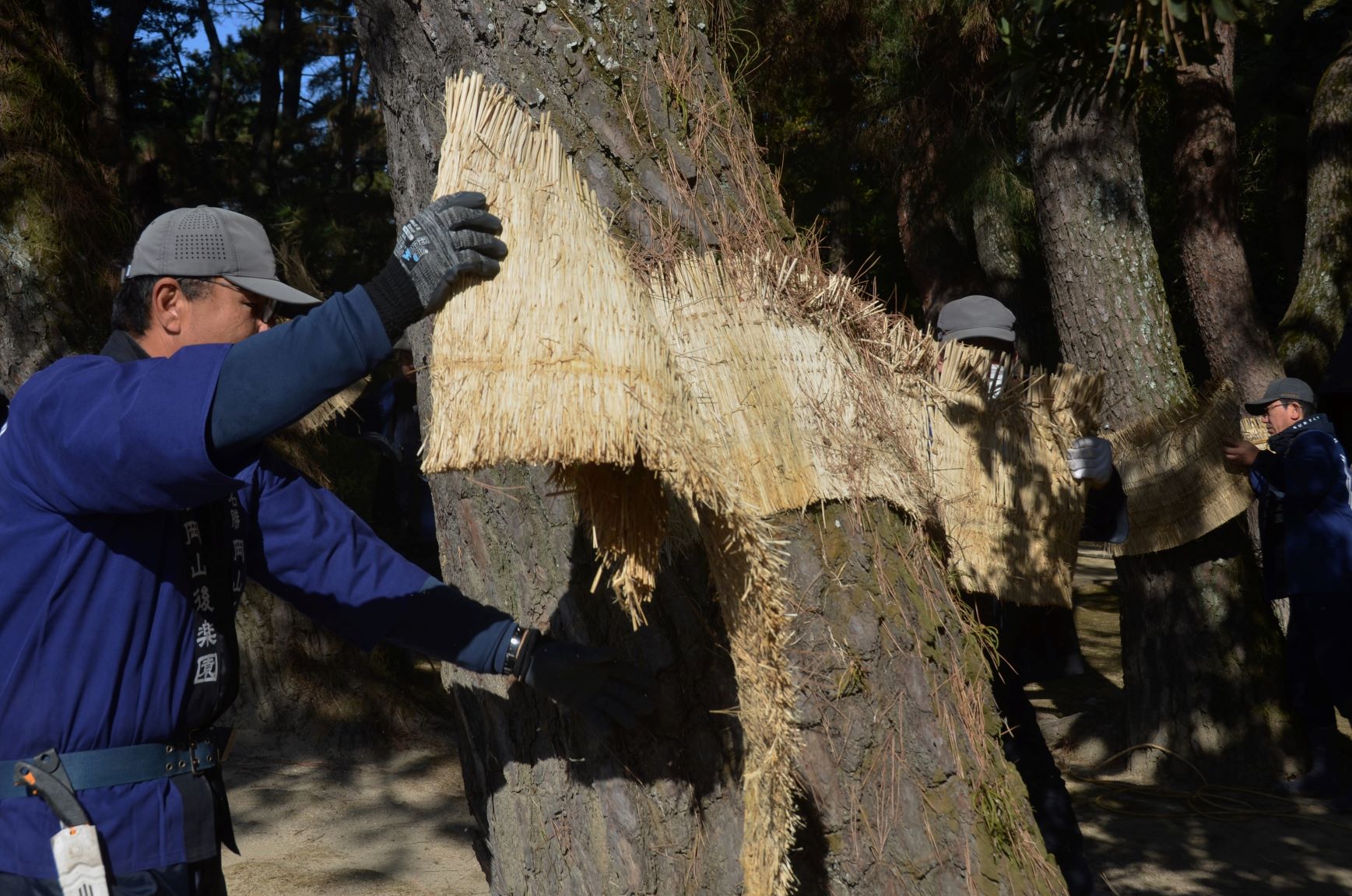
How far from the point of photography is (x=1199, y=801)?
4.73m

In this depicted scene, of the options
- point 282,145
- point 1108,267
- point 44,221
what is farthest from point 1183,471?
point 282,145

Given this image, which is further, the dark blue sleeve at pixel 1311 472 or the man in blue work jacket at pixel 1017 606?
the dark blue sleeve at pixel 1311 472

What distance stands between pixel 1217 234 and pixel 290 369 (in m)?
5.77

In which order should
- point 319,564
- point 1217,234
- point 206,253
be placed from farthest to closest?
point 1217,234 < point 319,564 < point 206,253

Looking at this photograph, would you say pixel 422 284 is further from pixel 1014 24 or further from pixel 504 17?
pixel 1014 24

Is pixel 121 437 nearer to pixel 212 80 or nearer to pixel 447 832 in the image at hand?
pixel 447 832

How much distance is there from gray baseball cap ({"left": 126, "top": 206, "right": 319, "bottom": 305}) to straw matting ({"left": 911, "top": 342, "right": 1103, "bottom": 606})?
1.57 metres

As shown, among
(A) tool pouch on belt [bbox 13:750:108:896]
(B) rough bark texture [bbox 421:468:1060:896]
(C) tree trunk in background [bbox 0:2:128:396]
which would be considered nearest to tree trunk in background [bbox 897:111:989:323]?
(C) tree trunk in background [bbox 0:2:128:396]

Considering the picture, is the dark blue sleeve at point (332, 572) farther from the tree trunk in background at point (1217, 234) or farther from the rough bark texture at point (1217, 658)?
the tree trunk in background at point (1217, 234)

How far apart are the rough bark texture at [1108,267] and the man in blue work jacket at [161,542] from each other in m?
3.51

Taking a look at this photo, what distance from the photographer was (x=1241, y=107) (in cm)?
1188

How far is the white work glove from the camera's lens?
126 inches

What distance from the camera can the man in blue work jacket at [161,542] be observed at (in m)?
1.52

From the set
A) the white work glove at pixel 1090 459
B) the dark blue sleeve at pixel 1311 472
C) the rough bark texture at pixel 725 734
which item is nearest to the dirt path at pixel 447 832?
the dark blue sleeve at pixel 1311 472
